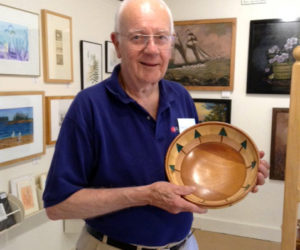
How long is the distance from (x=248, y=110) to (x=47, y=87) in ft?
6.40

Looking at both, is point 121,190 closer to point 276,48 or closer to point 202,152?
point 202,152

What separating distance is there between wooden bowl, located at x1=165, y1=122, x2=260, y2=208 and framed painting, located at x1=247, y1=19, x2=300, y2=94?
6.55ft

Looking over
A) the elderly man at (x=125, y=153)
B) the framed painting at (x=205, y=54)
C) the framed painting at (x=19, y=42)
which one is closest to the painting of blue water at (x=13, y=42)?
the framed painting at (x=19, y=42)

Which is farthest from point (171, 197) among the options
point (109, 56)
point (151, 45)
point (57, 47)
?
point (109, 56)

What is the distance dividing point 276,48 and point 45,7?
6.74ft

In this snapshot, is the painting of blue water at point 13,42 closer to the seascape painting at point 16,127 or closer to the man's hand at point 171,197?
the seascape painting at point 16,127

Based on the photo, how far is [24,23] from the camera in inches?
78.9

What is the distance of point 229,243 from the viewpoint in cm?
313

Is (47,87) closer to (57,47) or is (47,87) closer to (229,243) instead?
(57,47)

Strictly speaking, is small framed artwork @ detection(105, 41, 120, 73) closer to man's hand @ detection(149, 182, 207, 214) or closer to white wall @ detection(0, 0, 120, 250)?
white wall @ detection(0, 0, 120, 250)

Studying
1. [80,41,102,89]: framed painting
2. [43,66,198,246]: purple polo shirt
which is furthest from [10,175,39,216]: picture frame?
[43,66,198,246]: purple polo shirt

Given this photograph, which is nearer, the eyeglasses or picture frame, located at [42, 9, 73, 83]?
the eyeglasses

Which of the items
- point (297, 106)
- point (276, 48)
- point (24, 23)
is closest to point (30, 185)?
point (24, 23)

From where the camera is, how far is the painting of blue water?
1.86 metres
